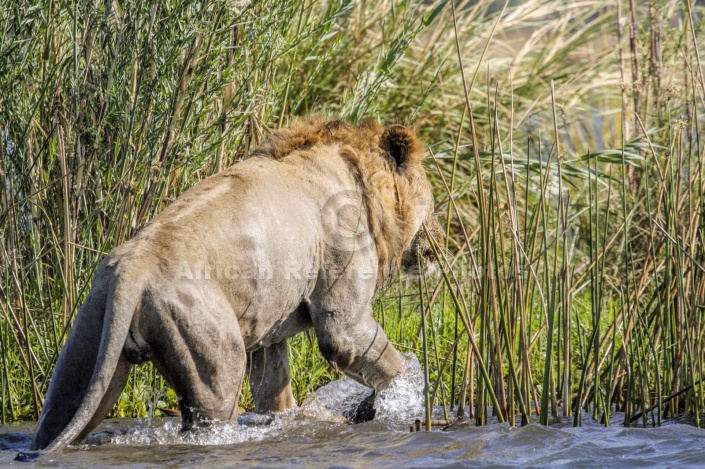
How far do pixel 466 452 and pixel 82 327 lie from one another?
Answer: 158cm

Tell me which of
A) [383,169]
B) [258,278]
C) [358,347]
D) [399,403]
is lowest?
[399,403]

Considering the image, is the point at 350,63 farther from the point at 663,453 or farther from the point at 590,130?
the point at 663,453

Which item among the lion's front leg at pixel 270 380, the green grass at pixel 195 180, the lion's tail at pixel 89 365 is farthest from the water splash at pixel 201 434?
the green grass at pixel 195 180

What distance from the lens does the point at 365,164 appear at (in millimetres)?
4785

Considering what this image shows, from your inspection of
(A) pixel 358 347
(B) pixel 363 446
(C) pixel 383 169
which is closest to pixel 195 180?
(C) pixel 383 169

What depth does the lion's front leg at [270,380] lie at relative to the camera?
468cm

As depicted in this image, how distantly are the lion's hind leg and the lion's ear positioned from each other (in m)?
1.61

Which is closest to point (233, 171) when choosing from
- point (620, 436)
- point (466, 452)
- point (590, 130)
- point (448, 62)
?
point (466, 452)

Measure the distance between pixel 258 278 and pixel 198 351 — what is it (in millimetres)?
504

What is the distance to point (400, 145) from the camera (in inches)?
194

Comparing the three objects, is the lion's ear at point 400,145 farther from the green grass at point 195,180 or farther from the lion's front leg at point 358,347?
the lion's front leg at point 358,347

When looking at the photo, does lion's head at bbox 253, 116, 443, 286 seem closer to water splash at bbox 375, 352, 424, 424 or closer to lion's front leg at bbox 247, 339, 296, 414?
water splash at bbox 375, 352, 424, 424

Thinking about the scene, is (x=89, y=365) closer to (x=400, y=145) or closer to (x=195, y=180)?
(x=195, y=180)

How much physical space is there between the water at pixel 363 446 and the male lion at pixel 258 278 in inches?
6.4
